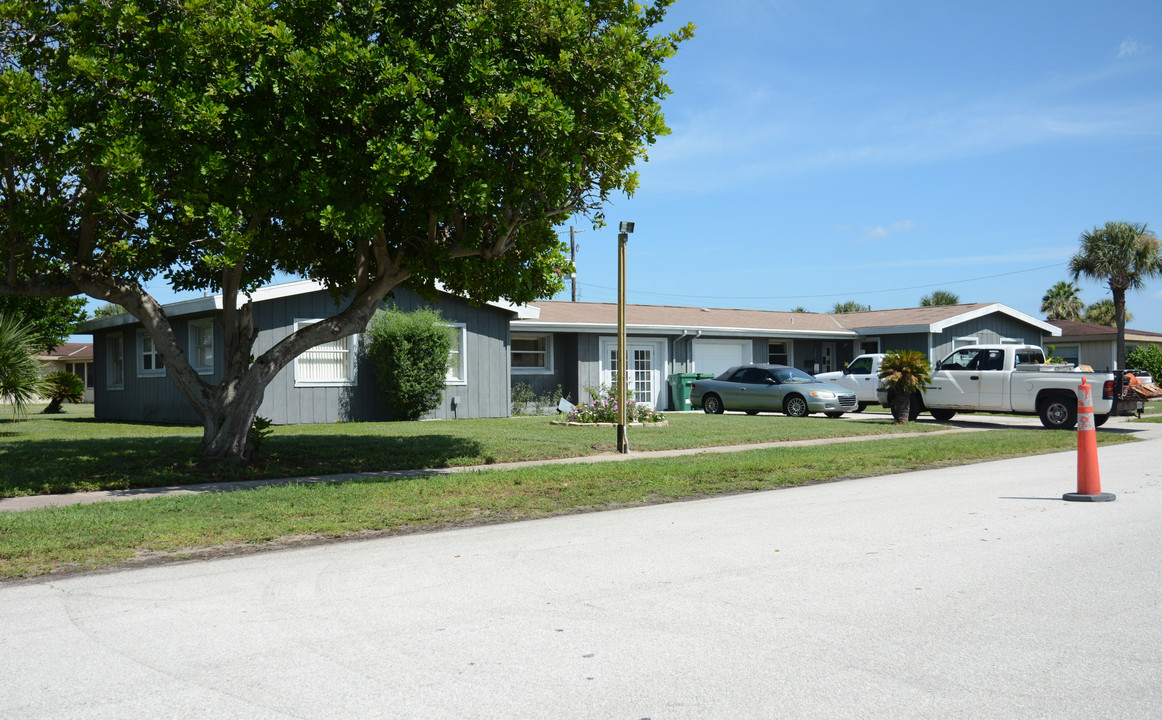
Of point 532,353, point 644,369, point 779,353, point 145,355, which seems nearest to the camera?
point 145,355

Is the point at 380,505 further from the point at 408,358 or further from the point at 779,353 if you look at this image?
the point at 779,353

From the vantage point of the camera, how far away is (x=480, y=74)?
10484 millimetres

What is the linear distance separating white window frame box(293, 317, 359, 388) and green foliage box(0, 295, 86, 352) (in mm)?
8043

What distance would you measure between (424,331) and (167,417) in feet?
22.9

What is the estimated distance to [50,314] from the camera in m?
27.6

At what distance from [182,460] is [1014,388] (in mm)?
16913

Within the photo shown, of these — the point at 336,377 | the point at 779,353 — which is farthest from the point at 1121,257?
A: the point at 336,377

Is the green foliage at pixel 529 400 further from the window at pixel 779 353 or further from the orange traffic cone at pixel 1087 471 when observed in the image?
the orange traffic cone at pixel 1087 471

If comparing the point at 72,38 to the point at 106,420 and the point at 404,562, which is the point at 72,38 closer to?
the point at 404,562

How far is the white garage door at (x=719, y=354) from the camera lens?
3016 centimetres

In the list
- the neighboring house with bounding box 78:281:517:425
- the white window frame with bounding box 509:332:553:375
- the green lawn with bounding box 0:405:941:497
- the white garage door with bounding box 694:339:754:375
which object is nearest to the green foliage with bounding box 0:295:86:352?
the neighboring house with bounding box 78:281:517:425

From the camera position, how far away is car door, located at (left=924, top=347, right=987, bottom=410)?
2097 centimetres

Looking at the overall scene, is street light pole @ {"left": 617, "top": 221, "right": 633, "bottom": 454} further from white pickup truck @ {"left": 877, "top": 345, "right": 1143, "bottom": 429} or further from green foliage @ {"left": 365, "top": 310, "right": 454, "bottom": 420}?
white pickup truck @ {"left": 877, "top": 345, "right": 1143, "bottom": 429}

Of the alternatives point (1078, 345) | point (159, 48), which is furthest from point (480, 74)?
point (1078, 345)
